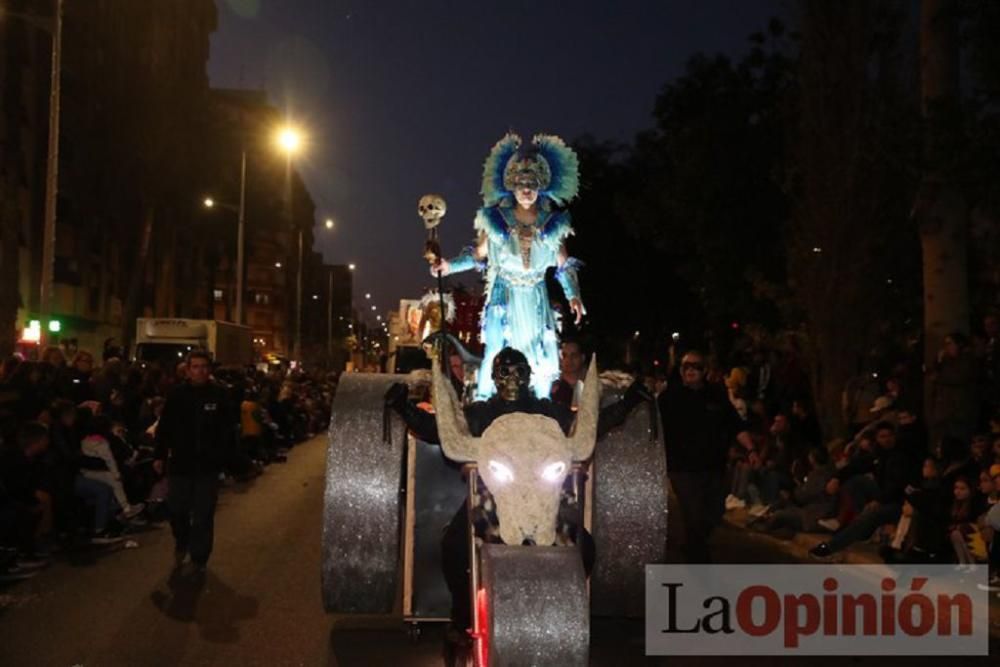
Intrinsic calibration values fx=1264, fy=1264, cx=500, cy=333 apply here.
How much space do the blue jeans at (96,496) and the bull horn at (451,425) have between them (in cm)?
750

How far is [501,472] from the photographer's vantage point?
5.94 m

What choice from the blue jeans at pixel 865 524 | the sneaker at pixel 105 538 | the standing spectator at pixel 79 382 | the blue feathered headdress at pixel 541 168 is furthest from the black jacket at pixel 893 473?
the standing spectator at pixel 79 382

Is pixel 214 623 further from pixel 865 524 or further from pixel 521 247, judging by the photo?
pixel 865 524

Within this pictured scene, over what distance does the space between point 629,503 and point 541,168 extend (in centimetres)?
260

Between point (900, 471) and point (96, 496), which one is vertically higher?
point (900, 471)

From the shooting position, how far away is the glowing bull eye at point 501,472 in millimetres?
5906

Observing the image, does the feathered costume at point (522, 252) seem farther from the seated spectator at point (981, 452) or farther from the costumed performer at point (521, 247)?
the seated spectator at point (981, 452)

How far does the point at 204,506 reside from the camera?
10.6 meters

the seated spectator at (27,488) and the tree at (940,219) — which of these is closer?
the seated spectator at (27,488)

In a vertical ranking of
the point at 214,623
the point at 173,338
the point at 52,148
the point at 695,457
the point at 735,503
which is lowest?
the point at 214,623

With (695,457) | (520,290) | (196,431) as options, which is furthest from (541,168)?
(196,431)

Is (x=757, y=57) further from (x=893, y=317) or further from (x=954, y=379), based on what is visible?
(x=954, y=379)

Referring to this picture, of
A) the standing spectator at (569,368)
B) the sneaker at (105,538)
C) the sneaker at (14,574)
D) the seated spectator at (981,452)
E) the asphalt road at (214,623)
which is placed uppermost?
the standing spectator at (569,368)

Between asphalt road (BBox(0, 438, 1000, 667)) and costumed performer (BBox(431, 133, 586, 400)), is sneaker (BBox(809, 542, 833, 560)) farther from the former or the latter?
costumed performer (BBox(431, 133, 586, 400))
